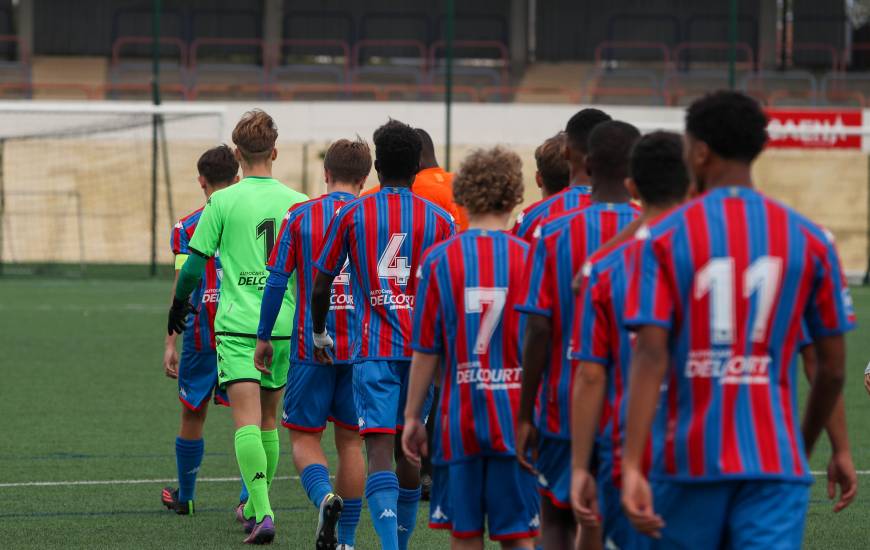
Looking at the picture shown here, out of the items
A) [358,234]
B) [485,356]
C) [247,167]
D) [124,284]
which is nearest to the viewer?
[485,356]

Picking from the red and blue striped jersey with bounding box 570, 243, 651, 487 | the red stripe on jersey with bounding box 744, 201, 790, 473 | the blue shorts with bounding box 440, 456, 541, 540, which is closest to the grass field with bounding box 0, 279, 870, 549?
the blue shorts with bounding box 440, 456, 541, 540

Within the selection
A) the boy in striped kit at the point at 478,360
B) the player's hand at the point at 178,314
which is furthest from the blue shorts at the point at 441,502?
the player's hand at the point at 178,314

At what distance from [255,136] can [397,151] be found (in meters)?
1.03

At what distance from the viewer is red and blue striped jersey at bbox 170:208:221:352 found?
692 centimetres

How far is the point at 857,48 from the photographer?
34.0 metres

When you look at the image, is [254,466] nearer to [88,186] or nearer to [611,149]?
[611,149]

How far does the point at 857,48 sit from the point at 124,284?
67.2 feet

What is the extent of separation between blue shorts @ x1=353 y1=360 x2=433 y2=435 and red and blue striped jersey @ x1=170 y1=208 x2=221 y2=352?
139 centimetres

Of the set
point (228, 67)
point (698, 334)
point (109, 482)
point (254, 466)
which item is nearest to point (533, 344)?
point (698, 334)

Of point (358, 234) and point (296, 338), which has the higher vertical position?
point (358, 234)

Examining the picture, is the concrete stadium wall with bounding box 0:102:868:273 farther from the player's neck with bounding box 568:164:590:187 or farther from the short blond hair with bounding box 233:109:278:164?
the player's neck with bounding box 568:164:590:187

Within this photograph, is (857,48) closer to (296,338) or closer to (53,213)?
(53,213)

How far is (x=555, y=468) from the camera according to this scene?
430 centimetres

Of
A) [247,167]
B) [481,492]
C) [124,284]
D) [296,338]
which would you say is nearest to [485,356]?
[481,492]
